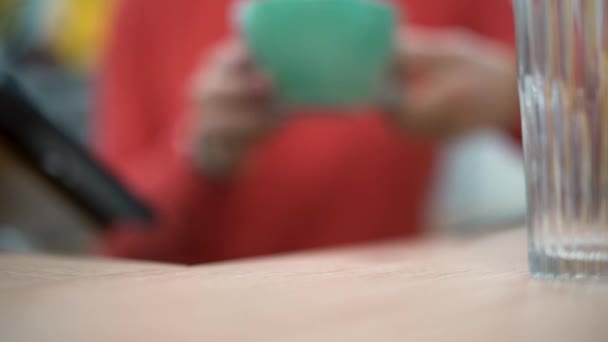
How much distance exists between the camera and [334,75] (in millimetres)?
739

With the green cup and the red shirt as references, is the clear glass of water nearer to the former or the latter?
the green cup

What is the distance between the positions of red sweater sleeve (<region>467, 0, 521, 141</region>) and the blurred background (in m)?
0.27

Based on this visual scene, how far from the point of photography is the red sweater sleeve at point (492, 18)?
1.16 m

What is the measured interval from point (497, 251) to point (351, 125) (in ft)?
2.62

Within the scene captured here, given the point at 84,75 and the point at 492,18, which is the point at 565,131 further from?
the point at 84,75

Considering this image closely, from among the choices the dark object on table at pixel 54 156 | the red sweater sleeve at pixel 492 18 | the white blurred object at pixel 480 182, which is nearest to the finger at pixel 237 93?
the dark object on table at pixel 54 156

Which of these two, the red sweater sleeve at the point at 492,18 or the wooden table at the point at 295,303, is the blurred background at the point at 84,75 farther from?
the wooden table at the point at 295,303

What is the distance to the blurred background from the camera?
4.74ft

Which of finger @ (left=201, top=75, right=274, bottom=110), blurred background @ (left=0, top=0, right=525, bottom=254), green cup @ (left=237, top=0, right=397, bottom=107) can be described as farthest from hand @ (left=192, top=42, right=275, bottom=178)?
blurred background @ (left=0, top=0, right=525, bottom=254)

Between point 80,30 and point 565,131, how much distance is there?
1.41 metres

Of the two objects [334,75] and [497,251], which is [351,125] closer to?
[334,75]

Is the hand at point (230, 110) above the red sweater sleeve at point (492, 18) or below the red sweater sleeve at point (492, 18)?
below

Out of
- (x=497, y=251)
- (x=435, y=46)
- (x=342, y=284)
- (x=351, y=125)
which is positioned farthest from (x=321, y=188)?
(x=342, y=284)

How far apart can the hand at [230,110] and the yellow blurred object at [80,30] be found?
1.95ft
